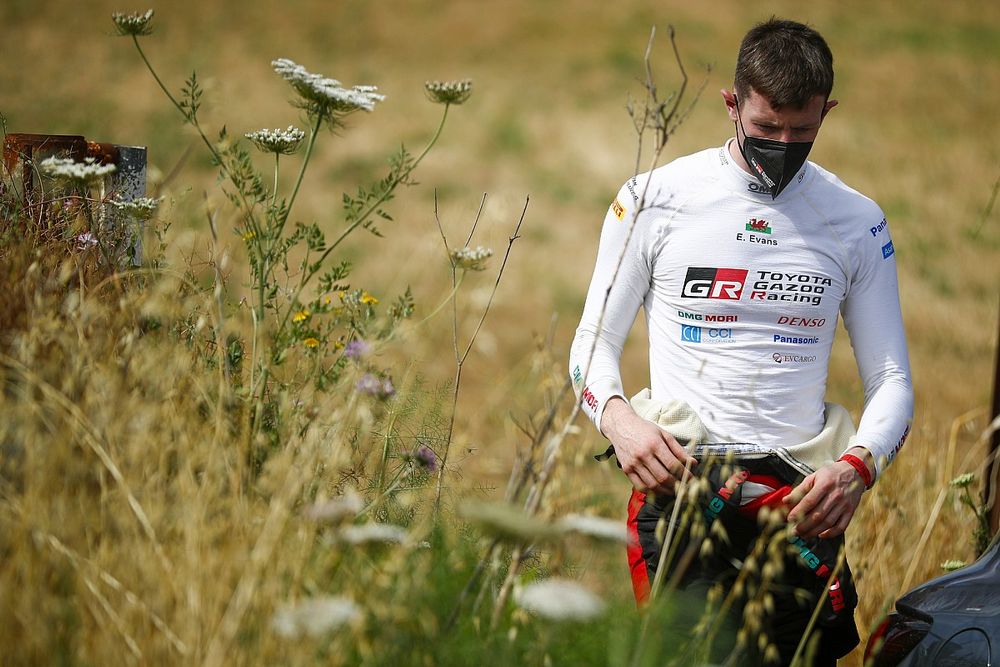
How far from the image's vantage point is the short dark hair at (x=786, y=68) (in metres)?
2.87

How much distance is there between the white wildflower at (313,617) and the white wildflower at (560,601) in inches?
12.8

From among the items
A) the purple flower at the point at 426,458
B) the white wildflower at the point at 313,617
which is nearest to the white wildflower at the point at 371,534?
the white wildflower at the point at 313,617

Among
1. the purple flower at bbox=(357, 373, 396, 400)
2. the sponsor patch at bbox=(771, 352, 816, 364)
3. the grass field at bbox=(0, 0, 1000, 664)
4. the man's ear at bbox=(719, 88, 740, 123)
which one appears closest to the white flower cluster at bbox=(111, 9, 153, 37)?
the grass field at bbox=(0, 0, 1000, 664)

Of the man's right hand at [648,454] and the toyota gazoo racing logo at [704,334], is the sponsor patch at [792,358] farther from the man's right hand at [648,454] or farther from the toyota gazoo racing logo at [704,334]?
the man's right hand at [648,454]

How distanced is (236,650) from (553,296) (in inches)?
535

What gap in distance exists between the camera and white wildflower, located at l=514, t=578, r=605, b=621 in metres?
1.93

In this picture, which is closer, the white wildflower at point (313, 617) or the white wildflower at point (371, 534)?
the white wildflower at point (313, 617)

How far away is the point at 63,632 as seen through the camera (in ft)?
6.24

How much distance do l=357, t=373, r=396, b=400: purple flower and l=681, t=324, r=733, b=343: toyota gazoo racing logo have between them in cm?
89

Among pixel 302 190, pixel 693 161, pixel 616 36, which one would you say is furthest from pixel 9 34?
pixel 693 161

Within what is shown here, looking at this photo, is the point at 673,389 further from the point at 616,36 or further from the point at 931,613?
the point at 616,36

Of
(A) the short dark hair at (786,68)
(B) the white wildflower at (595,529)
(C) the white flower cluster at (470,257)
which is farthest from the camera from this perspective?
Result: (C) the white flower cluster at (470,257)

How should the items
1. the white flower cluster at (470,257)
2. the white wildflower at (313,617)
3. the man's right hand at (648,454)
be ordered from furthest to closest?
the white flower cluster at (470,257)
the man's right hand at (648,454)
the white wildflower at (313,617)

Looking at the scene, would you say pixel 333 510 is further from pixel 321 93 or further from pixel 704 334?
pixel 704 334
